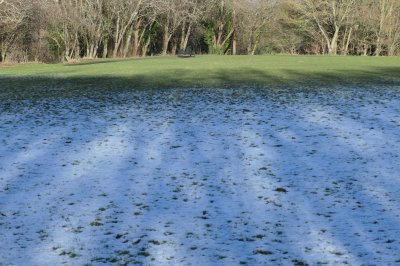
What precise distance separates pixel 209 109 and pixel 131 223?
23.1 ft

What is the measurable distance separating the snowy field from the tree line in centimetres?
3183

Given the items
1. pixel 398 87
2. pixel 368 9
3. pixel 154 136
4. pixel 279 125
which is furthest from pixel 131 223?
pixel 368 9

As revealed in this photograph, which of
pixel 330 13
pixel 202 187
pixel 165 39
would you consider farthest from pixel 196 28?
pixel 202 187

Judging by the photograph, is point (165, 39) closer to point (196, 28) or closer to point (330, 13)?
point (196, 28)

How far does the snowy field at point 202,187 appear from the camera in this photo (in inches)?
170

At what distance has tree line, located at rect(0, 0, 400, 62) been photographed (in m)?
43.6

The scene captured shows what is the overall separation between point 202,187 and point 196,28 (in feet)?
184

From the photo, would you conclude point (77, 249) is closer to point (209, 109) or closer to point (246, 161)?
point (246, 161)

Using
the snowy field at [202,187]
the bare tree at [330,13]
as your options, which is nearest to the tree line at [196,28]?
the bare tree at [330,13]

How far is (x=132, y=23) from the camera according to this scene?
51.1 m

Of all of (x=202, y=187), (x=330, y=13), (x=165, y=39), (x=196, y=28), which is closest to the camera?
(x=202, y=187)

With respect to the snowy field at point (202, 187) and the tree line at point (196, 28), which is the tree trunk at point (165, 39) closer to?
the tree line at point (196, 28)

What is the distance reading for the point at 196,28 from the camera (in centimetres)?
6038

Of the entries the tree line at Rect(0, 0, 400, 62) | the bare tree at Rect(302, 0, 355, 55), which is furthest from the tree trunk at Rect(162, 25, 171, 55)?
the bare tree at Rect(302, 0, 355, 55)
